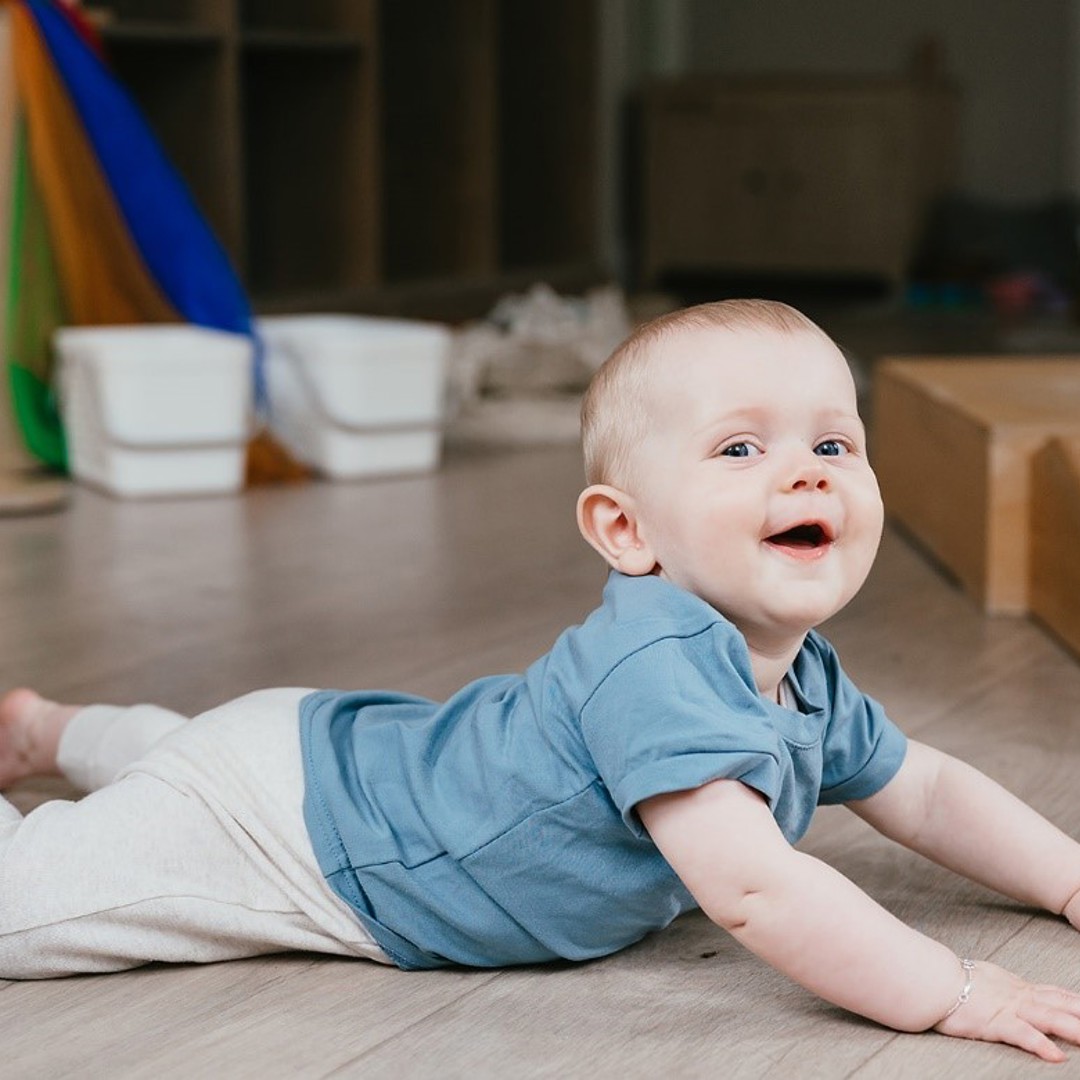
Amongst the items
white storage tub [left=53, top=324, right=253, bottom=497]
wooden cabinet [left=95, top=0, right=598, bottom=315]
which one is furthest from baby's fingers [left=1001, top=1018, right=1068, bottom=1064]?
wooden cabinet [left=95, top=0, right=598, bottom=315]

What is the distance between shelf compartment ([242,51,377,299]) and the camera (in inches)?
152

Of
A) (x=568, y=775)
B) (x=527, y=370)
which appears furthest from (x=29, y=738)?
(x=527, y=370)

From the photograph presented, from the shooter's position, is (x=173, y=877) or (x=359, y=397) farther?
(x=359, y=397)

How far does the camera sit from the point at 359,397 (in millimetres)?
2557

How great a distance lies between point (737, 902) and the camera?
835mm

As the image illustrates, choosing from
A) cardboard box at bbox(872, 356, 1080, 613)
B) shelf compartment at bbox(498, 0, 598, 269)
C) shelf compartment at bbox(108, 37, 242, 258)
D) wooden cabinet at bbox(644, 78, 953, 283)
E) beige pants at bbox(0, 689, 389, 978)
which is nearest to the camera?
beige pants at bbox(0, 689, 389, 978)

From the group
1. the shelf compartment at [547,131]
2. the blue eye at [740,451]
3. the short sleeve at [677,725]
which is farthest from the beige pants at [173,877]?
the shelf compartment at [547,131]

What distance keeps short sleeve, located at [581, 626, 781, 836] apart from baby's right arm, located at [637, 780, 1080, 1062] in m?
0.02

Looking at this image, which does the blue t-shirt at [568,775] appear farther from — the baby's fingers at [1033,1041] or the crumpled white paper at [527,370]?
the crumpled white paper at [527,370]

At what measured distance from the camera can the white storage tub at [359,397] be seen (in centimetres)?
254

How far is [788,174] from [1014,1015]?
16.2ft

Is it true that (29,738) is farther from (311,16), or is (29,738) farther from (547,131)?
(547,131)

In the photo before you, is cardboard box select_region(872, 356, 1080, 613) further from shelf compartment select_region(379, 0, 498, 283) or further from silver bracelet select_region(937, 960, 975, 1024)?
shelf compartment select_region(379, 0, 498, 283)

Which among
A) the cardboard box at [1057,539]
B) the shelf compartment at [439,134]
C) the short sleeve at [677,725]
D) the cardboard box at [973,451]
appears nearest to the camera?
the short sleeve at [677,725]
